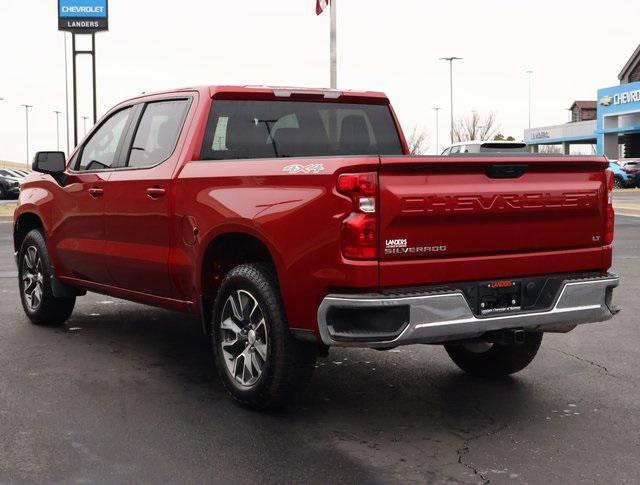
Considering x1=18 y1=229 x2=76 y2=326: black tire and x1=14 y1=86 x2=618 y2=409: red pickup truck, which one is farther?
x1=18 y1=229 x2=76 y2=326: black tire

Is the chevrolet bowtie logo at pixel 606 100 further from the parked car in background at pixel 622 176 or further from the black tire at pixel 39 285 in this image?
the black tire at pixel 39 285

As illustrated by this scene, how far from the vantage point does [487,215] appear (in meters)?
4.92

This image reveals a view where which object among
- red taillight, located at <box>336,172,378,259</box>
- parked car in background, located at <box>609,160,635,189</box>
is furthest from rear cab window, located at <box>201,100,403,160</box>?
parked car in background, located at <box>609,160,635,189</box>

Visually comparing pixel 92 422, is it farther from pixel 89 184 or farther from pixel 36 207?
pixel 36 207

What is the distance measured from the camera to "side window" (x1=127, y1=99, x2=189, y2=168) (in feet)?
20.6

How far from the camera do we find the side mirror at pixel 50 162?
24.3 feet

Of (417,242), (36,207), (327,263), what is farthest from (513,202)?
(36,207)

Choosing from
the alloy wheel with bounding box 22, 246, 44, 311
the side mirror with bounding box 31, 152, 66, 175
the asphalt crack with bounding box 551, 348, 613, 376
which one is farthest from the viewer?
the alloy wheel with bounding box 22, 246, 44, 311

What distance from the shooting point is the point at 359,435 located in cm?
491

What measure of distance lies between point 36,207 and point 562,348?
444 cm

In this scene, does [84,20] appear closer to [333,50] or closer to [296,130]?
[333,50]

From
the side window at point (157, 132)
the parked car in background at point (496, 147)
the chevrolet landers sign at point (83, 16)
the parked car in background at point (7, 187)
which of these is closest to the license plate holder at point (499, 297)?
the side window at point (157, 132)

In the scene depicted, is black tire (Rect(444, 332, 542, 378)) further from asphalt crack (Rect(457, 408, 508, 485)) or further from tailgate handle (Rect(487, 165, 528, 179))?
tailgate handle (Rect(487, 165, 528, 179))

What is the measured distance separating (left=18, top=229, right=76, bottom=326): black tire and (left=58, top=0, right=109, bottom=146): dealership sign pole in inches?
1040
